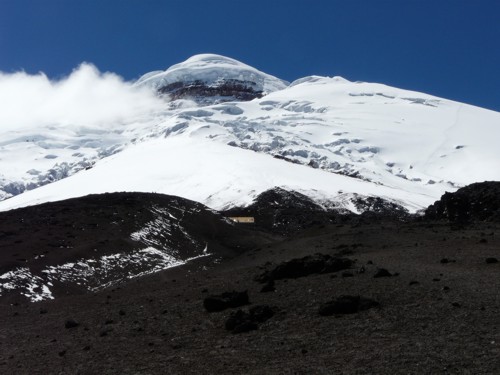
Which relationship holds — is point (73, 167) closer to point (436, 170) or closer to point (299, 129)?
point (299, 129)

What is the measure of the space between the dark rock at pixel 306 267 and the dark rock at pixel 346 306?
6.99 m

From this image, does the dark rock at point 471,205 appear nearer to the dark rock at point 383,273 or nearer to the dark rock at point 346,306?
the dark rock at point 383,273

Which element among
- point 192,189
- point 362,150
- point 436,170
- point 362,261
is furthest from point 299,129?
point 362,261

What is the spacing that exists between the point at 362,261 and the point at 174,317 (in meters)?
11.0

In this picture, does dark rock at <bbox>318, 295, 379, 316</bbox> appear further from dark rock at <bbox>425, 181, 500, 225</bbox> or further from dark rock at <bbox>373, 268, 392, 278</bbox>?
dark rock at <bbox>425, 181, 500, 225</bbox>

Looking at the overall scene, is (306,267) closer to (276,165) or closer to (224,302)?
(224,302)

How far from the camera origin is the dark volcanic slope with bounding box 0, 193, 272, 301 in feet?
128

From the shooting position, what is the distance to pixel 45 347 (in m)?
20.2

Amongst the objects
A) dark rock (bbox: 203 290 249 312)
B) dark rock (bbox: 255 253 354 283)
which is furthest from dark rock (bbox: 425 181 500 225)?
dark rock (bbox: 203 290 249 312)

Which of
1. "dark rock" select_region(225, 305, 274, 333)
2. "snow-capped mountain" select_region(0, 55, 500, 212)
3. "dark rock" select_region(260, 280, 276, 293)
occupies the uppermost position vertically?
"snow-capped mountain" select_region(0, 55, 500, 212)

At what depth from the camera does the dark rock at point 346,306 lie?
1942 centimetres

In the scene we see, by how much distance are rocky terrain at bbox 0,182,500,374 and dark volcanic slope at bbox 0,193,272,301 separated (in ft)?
3.44

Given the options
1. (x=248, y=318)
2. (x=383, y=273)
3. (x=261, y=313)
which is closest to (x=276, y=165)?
(x=383, y=273)

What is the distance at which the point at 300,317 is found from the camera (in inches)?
781
